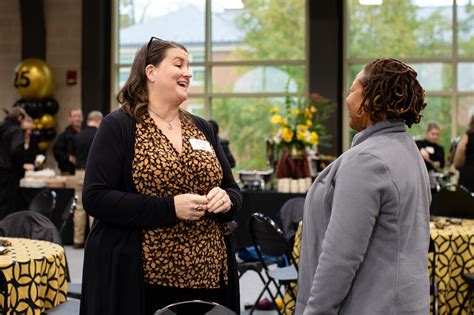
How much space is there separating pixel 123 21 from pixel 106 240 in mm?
10173

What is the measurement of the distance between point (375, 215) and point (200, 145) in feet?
2.81

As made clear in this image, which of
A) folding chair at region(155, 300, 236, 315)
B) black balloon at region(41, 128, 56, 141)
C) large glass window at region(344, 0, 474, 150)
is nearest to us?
folding chair at region(155, 300, 236, 315)

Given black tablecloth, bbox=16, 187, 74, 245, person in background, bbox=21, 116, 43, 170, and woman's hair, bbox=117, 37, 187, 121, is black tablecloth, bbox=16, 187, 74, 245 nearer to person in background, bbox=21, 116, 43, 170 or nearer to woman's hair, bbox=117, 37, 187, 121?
Result: person in background, bbox=21, 116, 43, 170

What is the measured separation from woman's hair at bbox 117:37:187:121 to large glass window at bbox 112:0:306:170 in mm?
8905

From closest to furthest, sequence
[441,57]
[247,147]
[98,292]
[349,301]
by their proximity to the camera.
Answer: [349,301], [98,292], [441,57], [247,147]

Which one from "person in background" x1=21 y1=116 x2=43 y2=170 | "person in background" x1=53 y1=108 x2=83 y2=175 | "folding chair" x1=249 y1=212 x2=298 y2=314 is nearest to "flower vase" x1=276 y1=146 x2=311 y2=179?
"person in background" x1=21 y1=116 x2=43 y2=170

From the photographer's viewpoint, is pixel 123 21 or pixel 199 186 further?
pixel 123 21

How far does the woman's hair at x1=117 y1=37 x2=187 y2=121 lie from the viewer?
260 centimetres

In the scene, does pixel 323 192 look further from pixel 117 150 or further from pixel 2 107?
pixel 2 107

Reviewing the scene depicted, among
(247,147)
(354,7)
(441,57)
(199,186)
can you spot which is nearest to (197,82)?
(247,147)

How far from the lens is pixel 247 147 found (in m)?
11.8

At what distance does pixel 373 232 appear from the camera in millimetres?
2002

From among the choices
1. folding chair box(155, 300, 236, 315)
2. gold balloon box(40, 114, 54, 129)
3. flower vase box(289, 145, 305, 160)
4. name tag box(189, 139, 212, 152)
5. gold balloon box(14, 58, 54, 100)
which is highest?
gold balloon box(14, 58, 54, 100)

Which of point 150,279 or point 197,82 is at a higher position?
point 197,82
